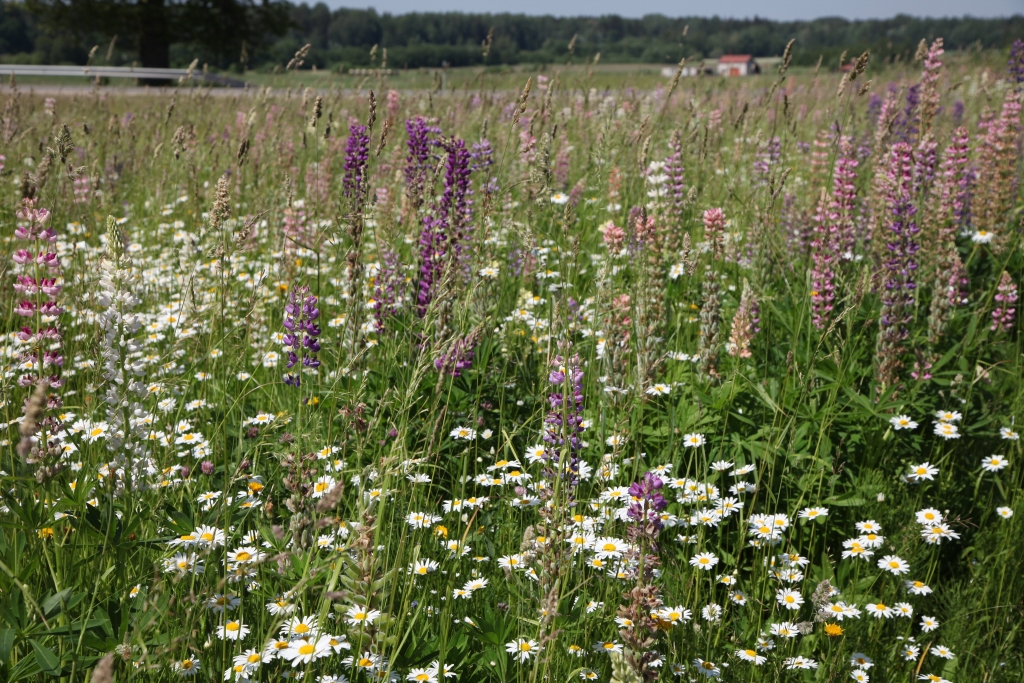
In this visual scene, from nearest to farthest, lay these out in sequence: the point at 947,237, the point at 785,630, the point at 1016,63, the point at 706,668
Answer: the point at 706,668
the point at 785,630
the point at 947,237
the point at 1016,63

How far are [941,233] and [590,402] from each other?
2.22 meters

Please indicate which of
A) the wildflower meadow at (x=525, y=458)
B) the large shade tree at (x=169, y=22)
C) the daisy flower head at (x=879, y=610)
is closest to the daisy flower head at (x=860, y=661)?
the wildflower meadow at (x=525, y=458)

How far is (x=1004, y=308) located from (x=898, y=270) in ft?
2.52

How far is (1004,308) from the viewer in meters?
3.51

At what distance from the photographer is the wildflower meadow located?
1.60 meters

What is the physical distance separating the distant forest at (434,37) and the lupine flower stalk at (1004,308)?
10.7ft

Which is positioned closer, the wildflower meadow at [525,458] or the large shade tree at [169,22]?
the wildflower meadow at [525,458]

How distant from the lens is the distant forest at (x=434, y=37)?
53.7 ft

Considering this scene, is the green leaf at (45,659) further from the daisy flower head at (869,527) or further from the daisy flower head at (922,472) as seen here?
the daisy flower head at (922,472)

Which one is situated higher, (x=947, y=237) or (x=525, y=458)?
(x=947, y=237)

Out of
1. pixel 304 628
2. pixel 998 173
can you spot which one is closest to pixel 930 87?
pixel 998 173

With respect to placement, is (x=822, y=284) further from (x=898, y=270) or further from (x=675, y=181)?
A: (x=675, y=181)

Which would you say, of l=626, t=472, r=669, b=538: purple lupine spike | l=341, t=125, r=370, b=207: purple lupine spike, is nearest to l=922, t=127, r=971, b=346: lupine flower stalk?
l=626, t=472, r=669, b=538: purple lupine spike

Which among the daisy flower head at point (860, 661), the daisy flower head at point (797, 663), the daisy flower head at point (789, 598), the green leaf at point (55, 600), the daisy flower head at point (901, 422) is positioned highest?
the daisy flower head at point (901, 422)
